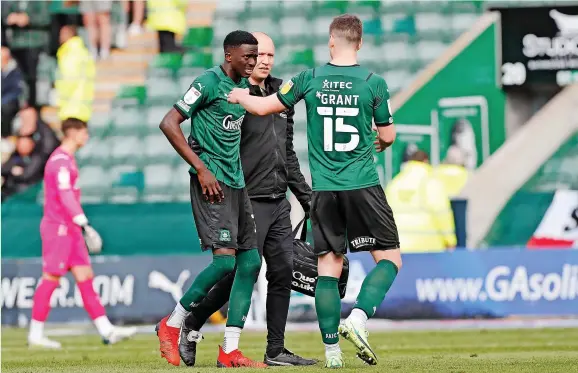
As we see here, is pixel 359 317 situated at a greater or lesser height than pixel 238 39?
lesser

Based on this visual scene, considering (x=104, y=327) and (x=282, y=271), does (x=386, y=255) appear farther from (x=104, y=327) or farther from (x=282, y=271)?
(x=104, y=327)

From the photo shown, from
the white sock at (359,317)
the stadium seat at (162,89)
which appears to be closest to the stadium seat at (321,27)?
the stadium seat at (162,89)

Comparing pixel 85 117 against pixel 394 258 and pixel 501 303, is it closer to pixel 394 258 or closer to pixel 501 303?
pixel 501 303

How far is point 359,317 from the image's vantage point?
7340 mm

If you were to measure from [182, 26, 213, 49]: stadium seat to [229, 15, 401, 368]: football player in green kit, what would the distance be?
13784 millimetres

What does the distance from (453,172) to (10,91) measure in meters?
7.38

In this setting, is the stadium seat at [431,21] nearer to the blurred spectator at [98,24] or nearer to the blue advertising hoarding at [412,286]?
the blurred spectator at [98,24]

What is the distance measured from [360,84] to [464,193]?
11.0 meters

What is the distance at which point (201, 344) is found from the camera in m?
11.8

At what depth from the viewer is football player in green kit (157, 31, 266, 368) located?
7.86 metres

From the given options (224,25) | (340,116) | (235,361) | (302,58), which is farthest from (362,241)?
(224,25)

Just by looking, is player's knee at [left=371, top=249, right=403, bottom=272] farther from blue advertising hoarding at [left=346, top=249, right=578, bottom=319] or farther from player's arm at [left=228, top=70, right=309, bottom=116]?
blue advertising hoarding at [left=346, top=249, right=578, bottom=319]

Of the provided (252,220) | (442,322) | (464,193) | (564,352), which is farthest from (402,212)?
(252,220)

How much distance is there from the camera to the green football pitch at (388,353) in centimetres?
784
